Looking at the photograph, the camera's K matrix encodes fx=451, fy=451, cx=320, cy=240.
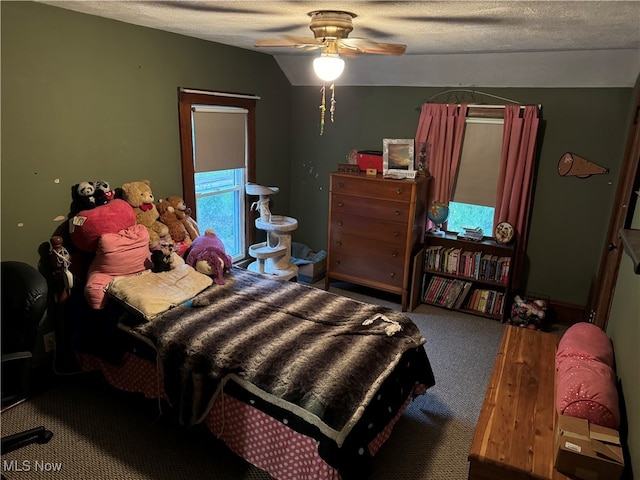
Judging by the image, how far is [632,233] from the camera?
1525mm

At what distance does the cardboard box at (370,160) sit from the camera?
390 centimetres

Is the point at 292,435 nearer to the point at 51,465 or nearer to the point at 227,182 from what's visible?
the point at 51,465

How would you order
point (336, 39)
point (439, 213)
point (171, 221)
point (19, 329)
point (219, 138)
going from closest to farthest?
point (19, 329), point (336, 39), point (171, 221), point (219, 138), point (439, 213)

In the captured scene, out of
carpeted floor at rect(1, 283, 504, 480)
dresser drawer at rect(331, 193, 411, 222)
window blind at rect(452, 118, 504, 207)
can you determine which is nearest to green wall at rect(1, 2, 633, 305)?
window blind at rect(452, 118, 504, 207)

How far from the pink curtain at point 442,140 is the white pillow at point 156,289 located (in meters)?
2.17

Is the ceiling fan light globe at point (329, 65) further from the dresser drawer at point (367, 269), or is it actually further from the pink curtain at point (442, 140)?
the dresser drawer at point (367, 269)

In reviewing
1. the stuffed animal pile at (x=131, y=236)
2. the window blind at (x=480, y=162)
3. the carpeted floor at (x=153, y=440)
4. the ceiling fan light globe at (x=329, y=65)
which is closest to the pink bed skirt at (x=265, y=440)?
the carpeted floor at (x=153, y=440)

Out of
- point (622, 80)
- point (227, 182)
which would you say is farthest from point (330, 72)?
point (622, 80)

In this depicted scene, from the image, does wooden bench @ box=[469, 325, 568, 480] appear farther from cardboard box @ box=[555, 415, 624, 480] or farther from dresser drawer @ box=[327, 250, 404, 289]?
dresser drawer @ box=[327, 250, 404, 289]

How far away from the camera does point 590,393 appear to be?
1.67 metres

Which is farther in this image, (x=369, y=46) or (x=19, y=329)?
(x=369, y=46)

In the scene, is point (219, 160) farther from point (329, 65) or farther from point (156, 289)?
point (329, 65)

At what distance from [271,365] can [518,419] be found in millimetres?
1064

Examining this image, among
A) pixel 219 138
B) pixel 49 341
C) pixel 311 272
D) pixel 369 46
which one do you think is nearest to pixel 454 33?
pixel 369 46
